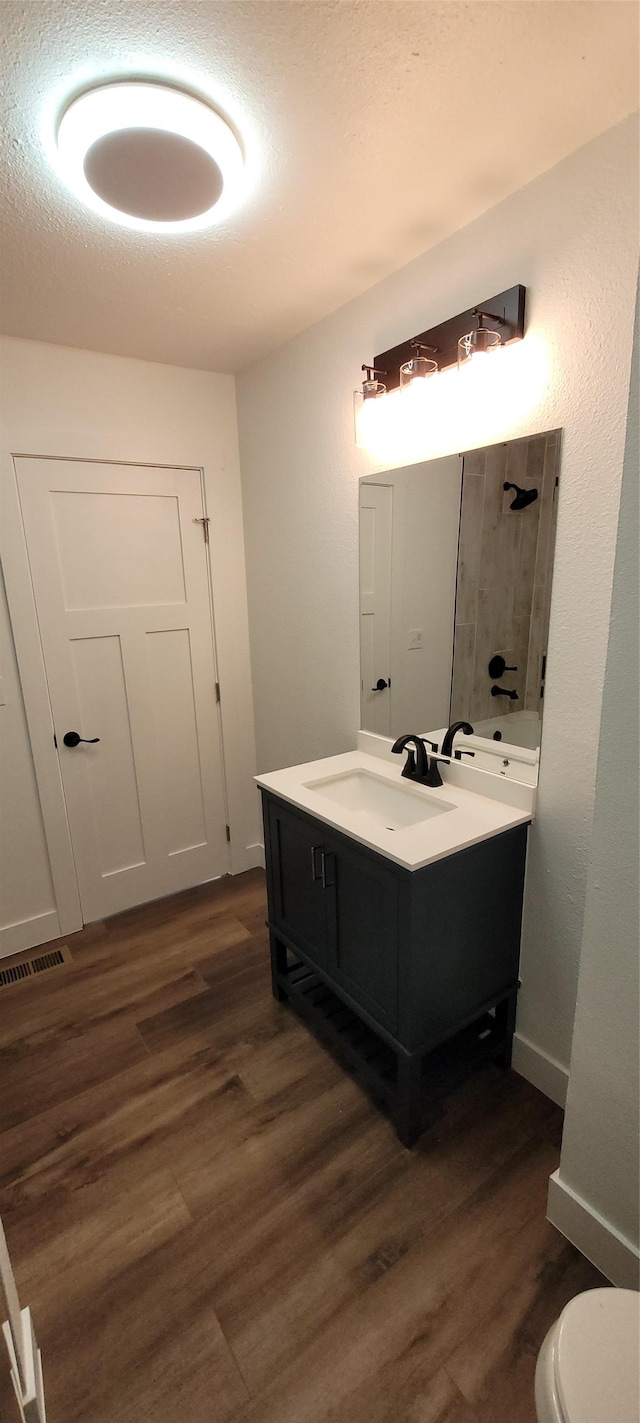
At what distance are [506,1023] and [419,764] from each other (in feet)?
2.75

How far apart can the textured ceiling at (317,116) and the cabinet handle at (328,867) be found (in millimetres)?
1701

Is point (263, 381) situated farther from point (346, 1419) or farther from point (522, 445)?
point (346, 1419)

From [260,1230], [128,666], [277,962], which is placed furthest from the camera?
[128,666]

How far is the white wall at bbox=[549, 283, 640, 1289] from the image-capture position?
100 centimetres

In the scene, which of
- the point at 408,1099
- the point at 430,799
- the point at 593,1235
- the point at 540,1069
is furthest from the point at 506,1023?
the point at 430,799

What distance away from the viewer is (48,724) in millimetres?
2387

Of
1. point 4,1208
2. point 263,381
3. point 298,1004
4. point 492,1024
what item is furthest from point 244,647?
point 4,1208

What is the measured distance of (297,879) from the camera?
6.20 feet

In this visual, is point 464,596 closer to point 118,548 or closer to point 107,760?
point 118,548

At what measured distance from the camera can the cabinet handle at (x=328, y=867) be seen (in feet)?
5.45

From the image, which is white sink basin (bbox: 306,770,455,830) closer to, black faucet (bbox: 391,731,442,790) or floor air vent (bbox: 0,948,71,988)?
black faucet (bbox: 391,731,442,790)

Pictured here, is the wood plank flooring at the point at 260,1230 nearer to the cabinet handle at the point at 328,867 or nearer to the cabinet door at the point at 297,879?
the cabinet door at the point at 297,879

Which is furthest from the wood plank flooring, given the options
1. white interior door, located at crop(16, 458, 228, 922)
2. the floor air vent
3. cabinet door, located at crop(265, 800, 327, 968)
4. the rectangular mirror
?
the rectangular mirror

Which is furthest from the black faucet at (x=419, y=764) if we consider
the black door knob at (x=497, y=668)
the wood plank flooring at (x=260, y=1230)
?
the wood plank flooring at (x=260, y=1230)
